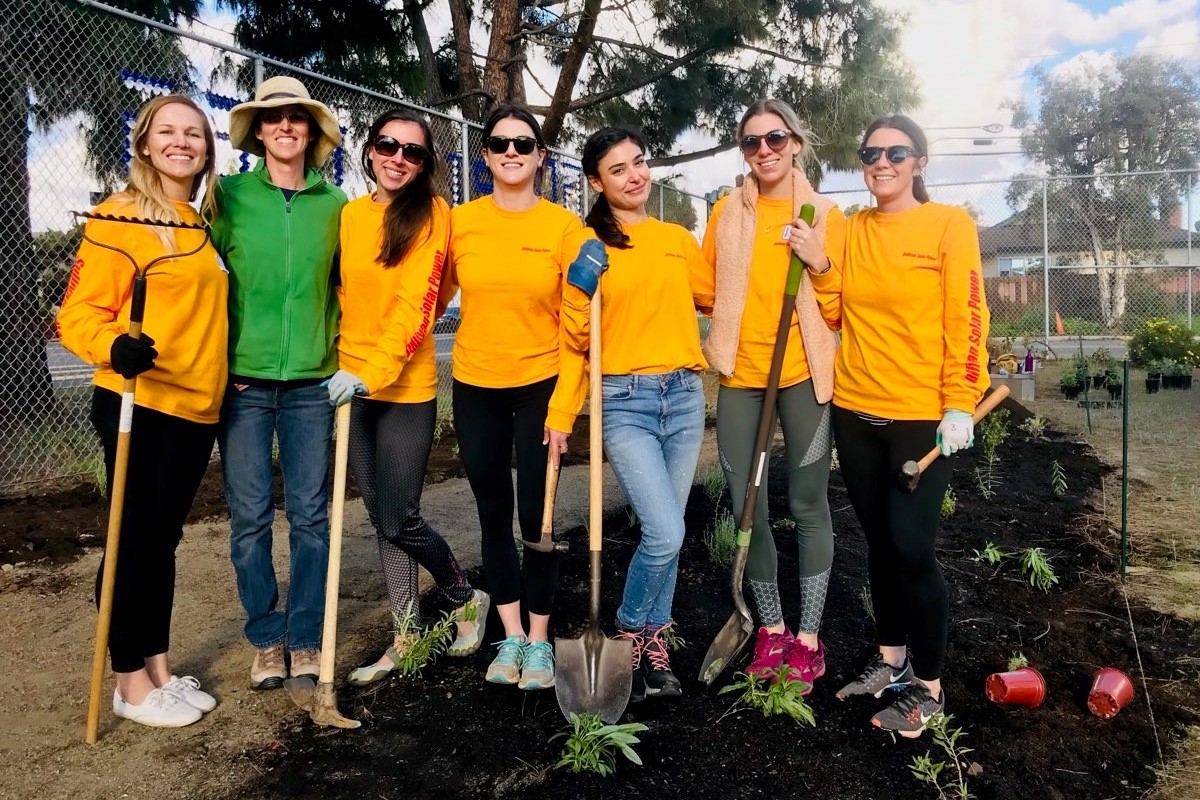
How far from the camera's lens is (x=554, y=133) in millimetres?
10484

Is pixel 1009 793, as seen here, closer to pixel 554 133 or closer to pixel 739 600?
pixel 739 600

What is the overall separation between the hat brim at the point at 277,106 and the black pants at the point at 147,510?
39.3 inches

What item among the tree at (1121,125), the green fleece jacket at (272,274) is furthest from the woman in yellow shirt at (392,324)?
the tree at (1121,125)

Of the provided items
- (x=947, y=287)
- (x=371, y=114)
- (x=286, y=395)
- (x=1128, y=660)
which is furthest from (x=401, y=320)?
(x=371, y=114)

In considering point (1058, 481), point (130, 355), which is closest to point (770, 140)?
point (130, 355)

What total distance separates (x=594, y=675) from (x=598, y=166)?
164 centimetres

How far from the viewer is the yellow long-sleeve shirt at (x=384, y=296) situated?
2799 mm

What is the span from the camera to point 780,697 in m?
2.71

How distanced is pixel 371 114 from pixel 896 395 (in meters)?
7.44

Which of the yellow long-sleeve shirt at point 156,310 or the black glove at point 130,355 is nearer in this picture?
the black glove at point 130,355

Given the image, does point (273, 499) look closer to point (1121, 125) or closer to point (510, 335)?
point (510, 335)

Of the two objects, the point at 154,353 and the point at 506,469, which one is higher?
the point at 154,353

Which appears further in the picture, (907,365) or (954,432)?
(907,365)

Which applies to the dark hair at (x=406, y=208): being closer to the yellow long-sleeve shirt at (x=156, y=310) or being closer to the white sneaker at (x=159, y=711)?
the yellow long-sleeve shirt at (x=156, y=310)
